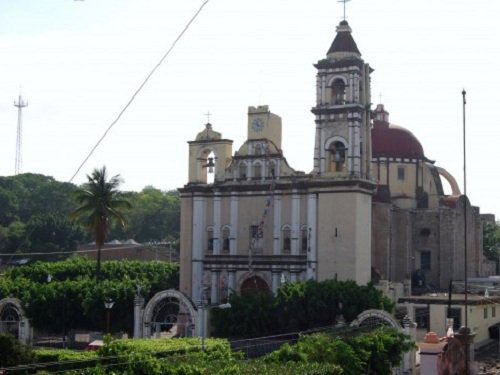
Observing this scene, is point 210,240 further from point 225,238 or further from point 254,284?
point 254,284

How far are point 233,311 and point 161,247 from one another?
45.1 metres

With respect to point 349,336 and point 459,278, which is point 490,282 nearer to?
point 459,278

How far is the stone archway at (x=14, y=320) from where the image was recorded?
45.6 meters

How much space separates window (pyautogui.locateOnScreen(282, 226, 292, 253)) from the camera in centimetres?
4753

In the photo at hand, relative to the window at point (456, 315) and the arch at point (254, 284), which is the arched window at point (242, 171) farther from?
the window at point (456, 315)

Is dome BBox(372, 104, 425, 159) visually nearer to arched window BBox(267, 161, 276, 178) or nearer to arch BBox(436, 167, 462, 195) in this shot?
arch BBox(436, 167, 462, 195)

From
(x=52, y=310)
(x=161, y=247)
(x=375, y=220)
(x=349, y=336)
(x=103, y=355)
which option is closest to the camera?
(x=103, y=355)

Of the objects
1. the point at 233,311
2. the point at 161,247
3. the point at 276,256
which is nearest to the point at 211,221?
the point at 276,256

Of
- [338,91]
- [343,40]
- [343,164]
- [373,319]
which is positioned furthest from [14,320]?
[343,40]

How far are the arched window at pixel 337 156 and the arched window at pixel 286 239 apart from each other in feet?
13.8

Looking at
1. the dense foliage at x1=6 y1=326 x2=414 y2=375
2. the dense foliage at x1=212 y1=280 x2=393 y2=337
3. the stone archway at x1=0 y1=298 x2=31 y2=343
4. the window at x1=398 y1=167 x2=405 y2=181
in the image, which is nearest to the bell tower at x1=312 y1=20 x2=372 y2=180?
the dense foliage at x1=212 y1=280 x2=393 y2=337

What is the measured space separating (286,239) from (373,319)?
11.0 m

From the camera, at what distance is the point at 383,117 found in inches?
2463

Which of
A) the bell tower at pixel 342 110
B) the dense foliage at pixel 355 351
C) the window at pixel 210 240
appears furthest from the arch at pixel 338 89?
the dense foliage at pixel 355 351
